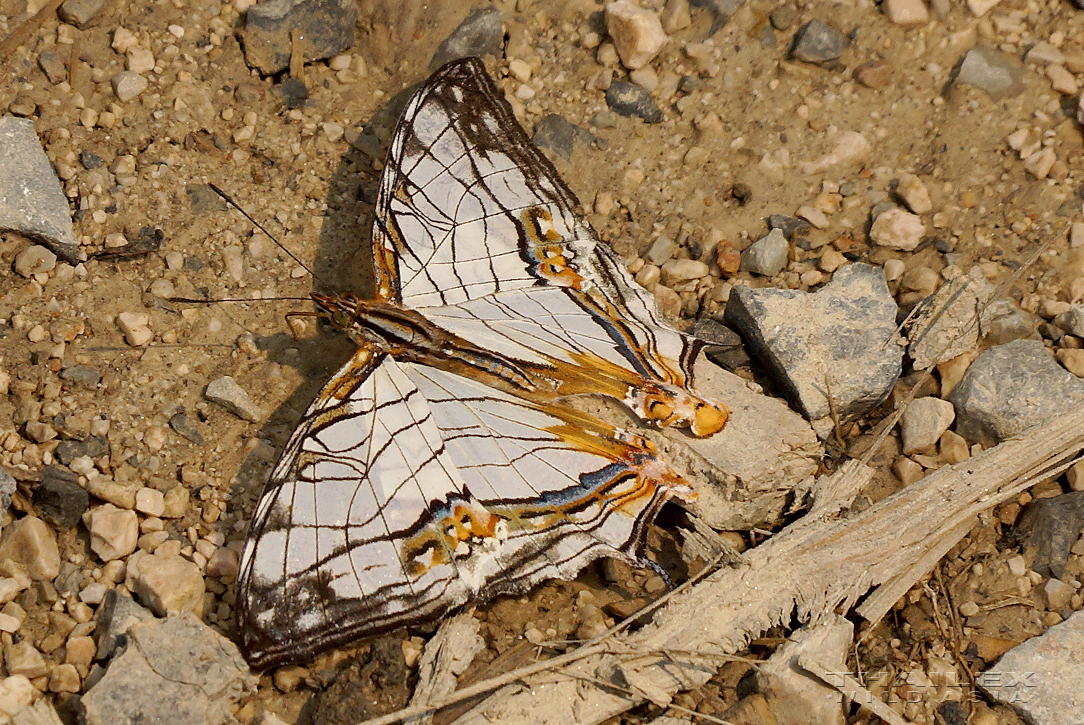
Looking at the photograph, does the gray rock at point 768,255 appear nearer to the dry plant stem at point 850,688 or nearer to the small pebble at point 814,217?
the small pebble at point 814,217

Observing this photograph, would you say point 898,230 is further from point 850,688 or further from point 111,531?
point 111,531

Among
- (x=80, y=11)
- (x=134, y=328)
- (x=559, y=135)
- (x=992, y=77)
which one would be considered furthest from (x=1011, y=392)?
(x=80, y=11)

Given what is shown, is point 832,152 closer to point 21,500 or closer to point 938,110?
point 938,110

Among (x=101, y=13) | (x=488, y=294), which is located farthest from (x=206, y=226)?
(x=488, y=294)

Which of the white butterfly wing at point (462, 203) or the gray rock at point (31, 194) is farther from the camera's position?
the gray rock at point (31, 194)

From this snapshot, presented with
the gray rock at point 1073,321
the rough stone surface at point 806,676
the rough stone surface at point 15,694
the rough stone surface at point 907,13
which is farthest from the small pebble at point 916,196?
the rough stone surface at point 15,694

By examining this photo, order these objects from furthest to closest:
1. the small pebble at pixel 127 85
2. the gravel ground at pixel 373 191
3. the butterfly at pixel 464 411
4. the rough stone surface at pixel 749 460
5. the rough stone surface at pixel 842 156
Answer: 1. the rough stone surface at pixel 842 156
2. the small pebble at pixel 127 85
3. the gravel ground at pixel 373 191
4. the rough stone surface at pixel 749 460
5. the butterfly at pixel 464 411
